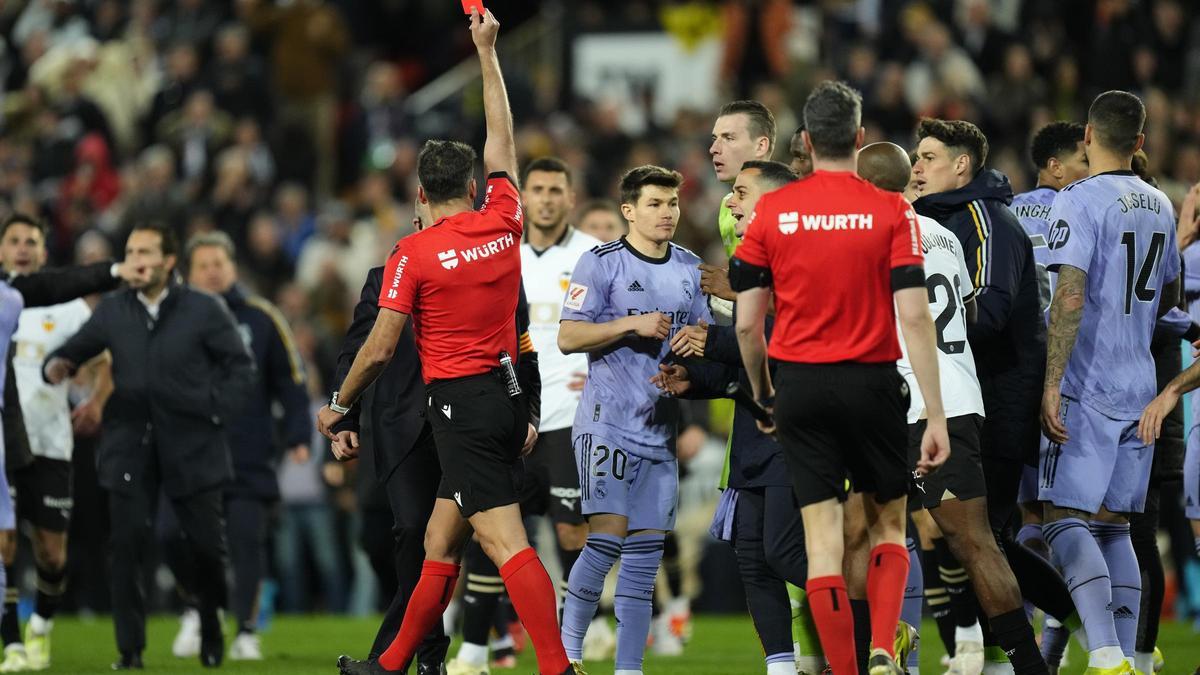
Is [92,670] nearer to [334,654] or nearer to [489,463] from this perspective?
[334,654]

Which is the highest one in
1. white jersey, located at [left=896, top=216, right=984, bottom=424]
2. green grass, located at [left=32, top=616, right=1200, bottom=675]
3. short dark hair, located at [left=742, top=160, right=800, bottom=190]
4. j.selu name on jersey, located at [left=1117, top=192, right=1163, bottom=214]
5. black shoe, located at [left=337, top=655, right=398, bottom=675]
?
short dark hair, located at [left=742, top=160, right=800, bottom=190]

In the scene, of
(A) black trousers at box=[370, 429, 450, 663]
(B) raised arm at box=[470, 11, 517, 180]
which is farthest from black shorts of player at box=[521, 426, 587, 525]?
(B) raised arm at box=[470, 11, 517, 180]

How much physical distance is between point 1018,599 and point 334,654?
5.57 m

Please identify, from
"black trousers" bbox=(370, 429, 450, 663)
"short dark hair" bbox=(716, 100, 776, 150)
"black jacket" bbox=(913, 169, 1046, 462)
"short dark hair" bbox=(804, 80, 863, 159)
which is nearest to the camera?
"short dark hair" bbox=(804, 80, 863, 159)

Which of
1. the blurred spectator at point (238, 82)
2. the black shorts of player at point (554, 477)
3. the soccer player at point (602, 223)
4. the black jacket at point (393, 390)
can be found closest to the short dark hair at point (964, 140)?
the black jacket at point (393, 390)

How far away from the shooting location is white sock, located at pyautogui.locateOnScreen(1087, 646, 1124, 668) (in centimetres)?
798

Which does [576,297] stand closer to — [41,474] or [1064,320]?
[1064,320]

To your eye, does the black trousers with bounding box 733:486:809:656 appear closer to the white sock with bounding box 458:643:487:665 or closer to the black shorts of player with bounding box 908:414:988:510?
the black shorts of player with bounding box 908:414:988:510

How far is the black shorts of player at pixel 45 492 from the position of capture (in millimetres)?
11273

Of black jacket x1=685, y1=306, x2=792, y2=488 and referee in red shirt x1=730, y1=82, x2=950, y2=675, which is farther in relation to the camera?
black jacket x1=685, y1=306, x2=792, y2=488

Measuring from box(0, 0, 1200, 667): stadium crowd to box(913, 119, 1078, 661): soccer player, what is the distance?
6.54 metres

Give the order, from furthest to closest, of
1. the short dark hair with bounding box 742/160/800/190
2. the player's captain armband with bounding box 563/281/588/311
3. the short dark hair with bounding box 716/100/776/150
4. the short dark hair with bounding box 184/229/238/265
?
1. the short dark hair with bounding box 184/229/238/265
2. the short dark hair with bounding box 716/100/776/150
3. the player's captain armband with bounding box 563/281/588/311
4. the short dark hair with bounding box 742/160/800/190

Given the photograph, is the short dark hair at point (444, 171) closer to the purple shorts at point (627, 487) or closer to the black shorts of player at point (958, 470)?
the purple shorts at point (627, 487)

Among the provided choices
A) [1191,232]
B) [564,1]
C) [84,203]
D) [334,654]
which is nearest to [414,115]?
[564,1]
